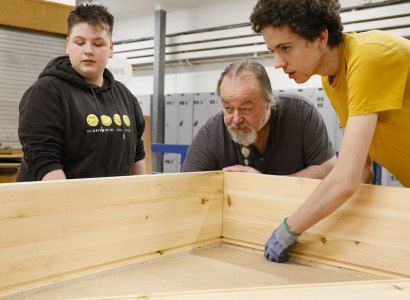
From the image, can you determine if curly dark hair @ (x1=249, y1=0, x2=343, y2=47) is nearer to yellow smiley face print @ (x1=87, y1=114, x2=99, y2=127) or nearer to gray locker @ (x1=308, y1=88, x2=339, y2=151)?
yellow smiley face print @ (x1=87, y1=114, x2=99, y2=127)

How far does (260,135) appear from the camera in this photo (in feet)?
5.87

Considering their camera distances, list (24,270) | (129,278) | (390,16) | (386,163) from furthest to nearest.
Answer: (390,16) < (386,163) < (129,278) < (24,270)

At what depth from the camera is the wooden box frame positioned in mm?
1103

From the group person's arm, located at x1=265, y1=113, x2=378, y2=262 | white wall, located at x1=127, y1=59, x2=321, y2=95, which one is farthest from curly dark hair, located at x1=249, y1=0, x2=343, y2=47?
white wall, located at x1=127, y1=59, x2=321, y2=95

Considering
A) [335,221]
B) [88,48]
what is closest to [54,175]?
[88,48]

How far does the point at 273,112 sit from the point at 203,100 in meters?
5.00

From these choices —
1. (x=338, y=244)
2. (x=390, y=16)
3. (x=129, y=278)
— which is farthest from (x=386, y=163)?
(x=390, y=16)

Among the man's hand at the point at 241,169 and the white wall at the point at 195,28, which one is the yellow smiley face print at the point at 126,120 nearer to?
the man's hand at the point at 241,169

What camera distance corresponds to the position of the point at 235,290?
0.60 metres

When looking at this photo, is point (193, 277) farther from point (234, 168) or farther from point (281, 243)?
point (234, 168)

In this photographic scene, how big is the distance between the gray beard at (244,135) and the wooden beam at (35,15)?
132cm

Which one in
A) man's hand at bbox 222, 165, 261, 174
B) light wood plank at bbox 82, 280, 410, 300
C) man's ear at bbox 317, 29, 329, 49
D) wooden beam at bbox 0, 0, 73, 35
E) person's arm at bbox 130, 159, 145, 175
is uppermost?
wooden beam at bbox 0, 0, 73, 35

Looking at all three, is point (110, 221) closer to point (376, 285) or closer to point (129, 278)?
point (129, 278)

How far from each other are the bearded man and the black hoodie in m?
0.31
